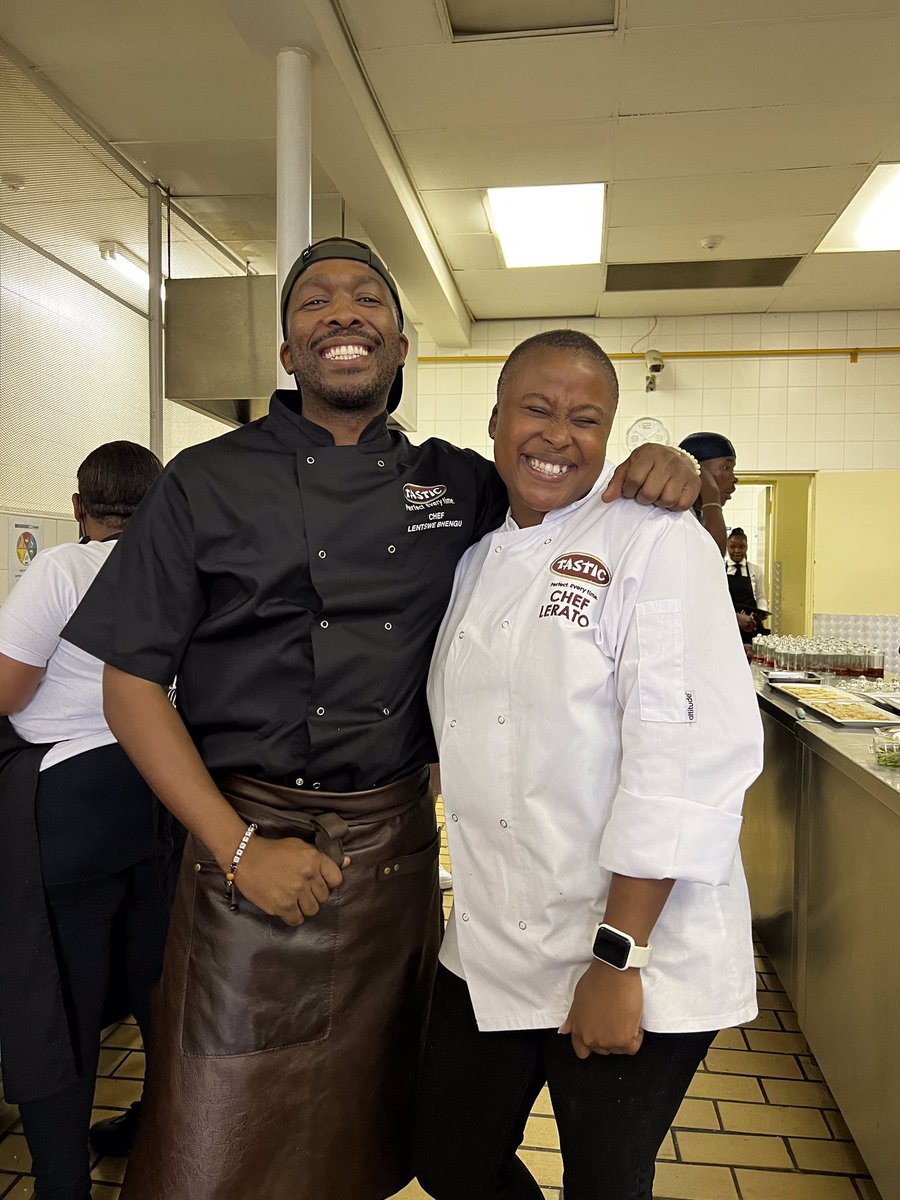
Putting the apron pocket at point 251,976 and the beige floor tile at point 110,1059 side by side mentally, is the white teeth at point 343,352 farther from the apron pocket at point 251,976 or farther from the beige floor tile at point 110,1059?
the beige floor tile at point 110,1059

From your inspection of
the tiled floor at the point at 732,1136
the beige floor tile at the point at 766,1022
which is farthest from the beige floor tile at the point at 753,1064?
the beige floor tile at the point at 766,1022

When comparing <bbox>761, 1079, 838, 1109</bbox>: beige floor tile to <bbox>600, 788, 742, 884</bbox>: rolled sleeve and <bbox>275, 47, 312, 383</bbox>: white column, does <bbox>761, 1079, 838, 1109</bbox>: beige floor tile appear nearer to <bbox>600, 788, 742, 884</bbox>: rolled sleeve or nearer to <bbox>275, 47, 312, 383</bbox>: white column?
<bbox>600, 788, 742, 884</bbox>: rolled sleeve

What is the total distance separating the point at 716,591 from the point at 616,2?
290 cm

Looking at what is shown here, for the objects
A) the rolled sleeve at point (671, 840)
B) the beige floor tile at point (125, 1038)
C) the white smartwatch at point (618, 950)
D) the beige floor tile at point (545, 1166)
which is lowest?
the beige floor tile at point (545, 1166)

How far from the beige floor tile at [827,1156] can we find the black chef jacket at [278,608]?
1.51 m

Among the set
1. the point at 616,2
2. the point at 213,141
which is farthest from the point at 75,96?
the point at 616,2

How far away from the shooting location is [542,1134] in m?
2.14

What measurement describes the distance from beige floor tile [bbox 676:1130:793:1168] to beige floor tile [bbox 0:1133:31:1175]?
1.44 meters

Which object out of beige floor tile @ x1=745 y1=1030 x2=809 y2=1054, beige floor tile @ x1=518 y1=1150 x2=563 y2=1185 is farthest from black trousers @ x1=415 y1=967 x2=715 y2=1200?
beige floor tile @ x1=745 y1=1030 x2=809 y2=1054

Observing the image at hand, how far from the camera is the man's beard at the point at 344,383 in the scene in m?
1.38

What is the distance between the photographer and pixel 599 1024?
1.10 meters

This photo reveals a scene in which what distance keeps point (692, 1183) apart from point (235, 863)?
144 centimetres

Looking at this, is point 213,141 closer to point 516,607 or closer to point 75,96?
point 75,96

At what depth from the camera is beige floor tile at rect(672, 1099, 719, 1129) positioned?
7.21ft
